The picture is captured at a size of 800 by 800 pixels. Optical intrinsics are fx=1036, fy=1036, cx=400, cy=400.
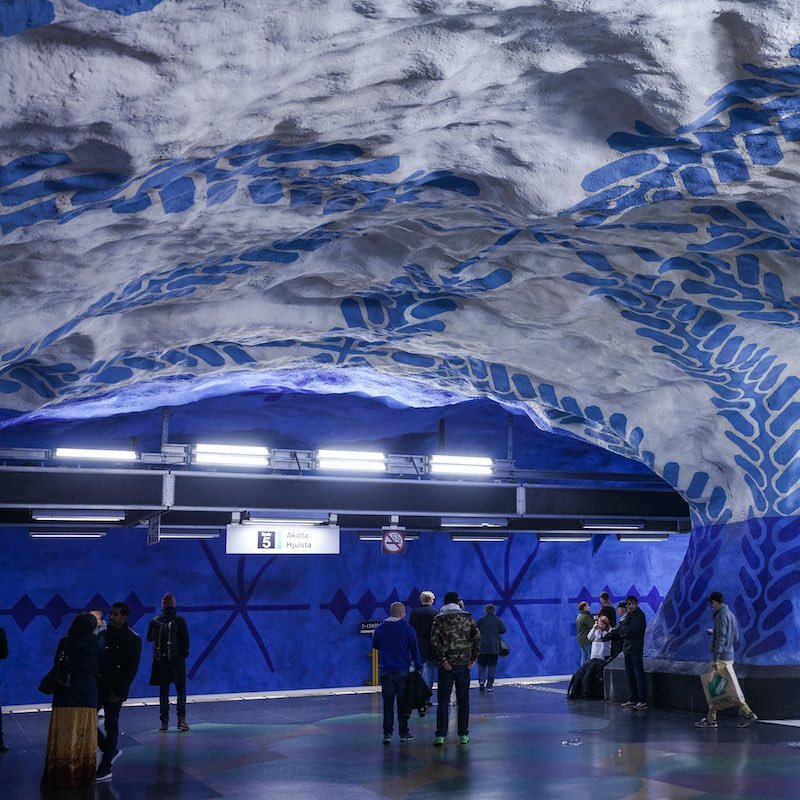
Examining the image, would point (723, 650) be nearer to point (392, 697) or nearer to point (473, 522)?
point (392, 697)

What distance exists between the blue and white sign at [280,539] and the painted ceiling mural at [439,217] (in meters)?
2.23

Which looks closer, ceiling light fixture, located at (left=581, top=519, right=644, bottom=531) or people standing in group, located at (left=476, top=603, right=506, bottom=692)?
people standing in group, located at (left=476, top=603, right=506, bottom=692)

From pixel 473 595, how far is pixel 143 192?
1435 cm

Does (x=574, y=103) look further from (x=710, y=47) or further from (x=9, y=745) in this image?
(x=9, y=745)

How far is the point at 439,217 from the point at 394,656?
15.0 feet

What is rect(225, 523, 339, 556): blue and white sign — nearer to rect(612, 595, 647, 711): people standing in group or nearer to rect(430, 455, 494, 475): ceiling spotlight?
rect(430, 455, 494, 475): ceiling spotlight

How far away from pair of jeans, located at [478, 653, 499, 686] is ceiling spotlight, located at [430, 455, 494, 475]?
3.05 m

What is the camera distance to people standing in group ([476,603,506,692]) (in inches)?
660

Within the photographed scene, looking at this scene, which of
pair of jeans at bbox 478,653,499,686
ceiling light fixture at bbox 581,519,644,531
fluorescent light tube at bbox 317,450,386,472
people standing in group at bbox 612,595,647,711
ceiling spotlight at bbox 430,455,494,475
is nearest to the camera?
people standing in group at bbox 612,595,647,711

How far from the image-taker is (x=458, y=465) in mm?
16391

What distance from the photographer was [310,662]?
18.5 m

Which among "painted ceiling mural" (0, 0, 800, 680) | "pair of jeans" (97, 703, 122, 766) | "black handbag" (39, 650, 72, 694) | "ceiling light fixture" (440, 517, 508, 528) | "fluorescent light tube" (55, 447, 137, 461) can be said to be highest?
"painted ceiling mural" (0, 0, 800, 680)

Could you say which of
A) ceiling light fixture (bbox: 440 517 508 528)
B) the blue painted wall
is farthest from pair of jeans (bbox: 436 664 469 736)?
the blue painted wall

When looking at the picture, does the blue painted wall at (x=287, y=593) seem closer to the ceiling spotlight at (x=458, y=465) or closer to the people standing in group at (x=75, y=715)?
the ceiling spotlight at (x=458, y=465)
